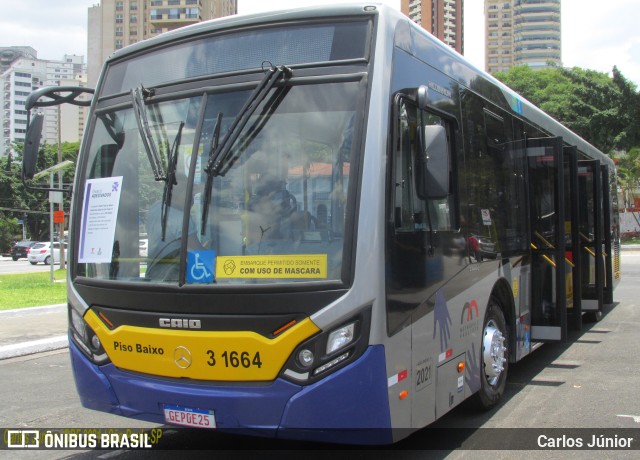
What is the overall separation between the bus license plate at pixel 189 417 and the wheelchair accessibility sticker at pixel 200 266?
772 mm

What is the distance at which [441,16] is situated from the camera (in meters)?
150

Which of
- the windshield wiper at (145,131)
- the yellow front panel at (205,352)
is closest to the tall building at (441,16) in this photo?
the windshield wiper at (145,131)

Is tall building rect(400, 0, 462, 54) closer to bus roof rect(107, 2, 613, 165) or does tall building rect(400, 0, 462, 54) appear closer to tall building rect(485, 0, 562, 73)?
tall building rect(485, 0, 562, 73)

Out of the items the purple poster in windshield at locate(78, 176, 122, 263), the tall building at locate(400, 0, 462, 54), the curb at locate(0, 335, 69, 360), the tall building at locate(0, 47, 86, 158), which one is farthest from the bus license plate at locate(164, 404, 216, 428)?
the tall building at locate(400, 0, 462, 54)

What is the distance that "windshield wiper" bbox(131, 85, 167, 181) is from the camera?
409 cm

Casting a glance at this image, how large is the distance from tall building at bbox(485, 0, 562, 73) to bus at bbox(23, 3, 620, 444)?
192 m

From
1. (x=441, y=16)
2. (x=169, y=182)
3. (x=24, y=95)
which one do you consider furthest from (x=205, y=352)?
(x=24, y=95)

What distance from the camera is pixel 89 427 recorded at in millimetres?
5566

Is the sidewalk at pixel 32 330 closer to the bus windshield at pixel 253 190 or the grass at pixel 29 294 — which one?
the grass at pixel 29 294

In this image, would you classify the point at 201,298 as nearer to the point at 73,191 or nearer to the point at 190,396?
the point at 190,396

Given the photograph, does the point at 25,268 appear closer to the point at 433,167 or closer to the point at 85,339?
the point at 85,339

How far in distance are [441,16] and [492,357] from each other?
155 metres

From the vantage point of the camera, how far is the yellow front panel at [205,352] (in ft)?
11.8

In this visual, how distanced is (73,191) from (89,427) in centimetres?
215
